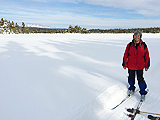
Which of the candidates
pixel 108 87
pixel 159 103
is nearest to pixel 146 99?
pixel 159 103

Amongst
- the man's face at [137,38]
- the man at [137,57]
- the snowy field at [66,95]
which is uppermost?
the man's face at [137,38]

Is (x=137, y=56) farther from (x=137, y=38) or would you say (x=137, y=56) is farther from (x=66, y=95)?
(x=66, y=95)

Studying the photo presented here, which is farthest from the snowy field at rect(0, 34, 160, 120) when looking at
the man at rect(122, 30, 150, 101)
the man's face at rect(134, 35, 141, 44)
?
the man's face at rect(134, 35, 141, 44)

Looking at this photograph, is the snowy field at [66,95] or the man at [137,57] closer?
the snowy field at [66,95]

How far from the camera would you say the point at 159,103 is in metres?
3.30

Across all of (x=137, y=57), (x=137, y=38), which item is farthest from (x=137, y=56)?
(x=137, y=38)

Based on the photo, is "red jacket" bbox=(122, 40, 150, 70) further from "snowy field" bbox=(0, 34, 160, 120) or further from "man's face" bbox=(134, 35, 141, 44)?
"snowy field" bbox=(0, 34, 160, 120)

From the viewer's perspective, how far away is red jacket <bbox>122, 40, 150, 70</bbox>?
10.4ft

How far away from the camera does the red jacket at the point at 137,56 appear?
10.4ft

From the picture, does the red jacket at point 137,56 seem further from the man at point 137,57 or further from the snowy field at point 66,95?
the snowy field at point 66,95

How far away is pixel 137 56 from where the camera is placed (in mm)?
3250

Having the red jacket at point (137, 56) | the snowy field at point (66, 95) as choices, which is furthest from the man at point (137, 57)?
the snowy field at point (66, 95)

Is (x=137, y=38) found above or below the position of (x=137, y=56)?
above

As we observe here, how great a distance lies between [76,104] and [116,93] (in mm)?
1482
